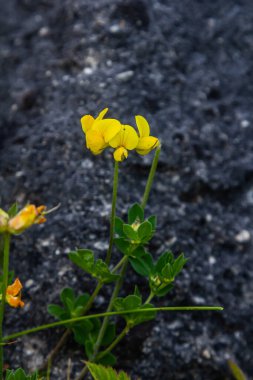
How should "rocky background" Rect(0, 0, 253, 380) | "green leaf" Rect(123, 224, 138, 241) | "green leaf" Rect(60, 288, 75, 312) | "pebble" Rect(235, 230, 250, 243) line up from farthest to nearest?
1. "pebble" Rect(235, 230, 250, 243)
2. "rocky background" Rect(0, 0, 253, 380)
3. "green leaf" Rect(60, 288, 75, 312)
4. "green leaf" Rect(123, 224, 138, 241)

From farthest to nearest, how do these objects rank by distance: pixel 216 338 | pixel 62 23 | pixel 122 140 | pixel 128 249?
pixel 62 23
pixel 216 338
pixel 128 249
pixel 122 140

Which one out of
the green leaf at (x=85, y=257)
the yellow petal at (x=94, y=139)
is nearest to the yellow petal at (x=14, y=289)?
the green leaf at (x=85, y=257)

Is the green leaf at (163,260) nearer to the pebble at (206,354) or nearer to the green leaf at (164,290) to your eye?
the green leaf at (164,290)

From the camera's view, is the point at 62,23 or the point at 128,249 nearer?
the point at 128,249

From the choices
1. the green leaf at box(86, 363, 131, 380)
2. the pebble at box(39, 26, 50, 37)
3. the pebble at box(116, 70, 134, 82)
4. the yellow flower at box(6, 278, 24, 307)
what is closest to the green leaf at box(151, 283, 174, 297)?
the green leaf at box(86, 363, 131, 380)

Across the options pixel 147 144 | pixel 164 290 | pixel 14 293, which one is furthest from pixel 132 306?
pixel 147 144

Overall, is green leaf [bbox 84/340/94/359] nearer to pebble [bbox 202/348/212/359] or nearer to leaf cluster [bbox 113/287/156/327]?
leaf cluster [bbox 113/287/156/327]

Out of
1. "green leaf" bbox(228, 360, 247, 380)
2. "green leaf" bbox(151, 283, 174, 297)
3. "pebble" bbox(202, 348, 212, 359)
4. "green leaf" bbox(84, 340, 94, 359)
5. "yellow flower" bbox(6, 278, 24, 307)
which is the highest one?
"yellow flower" bbox(6, 278, 24, 307)

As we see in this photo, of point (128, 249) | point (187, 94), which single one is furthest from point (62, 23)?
point (128, 249)

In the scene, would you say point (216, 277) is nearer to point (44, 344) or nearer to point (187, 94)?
point (44, 344)
